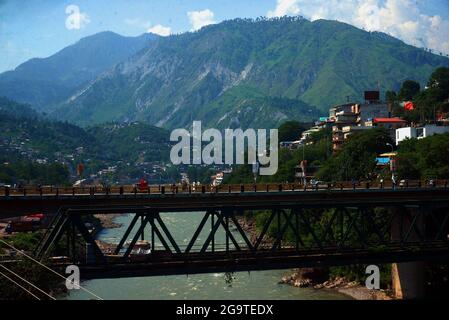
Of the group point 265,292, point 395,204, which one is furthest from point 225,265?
point 265,292

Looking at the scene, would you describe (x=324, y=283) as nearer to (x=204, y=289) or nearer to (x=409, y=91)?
(x=204, y=289)

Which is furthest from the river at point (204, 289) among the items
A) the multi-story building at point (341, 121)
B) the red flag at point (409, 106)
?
the red flag at point (409, 106)

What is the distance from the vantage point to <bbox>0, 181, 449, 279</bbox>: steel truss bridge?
29.8m

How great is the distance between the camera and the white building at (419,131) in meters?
85.4

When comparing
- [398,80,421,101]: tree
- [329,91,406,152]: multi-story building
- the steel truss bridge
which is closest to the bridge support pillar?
the steel truss bridge

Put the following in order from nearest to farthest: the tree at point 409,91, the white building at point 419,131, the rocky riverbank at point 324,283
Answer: the rocky riverbank at point 324,283 → the white building at point 419,131 → the tree at point 409,91

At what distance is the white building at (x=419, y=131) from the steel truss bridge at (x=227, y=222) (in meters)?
41.9

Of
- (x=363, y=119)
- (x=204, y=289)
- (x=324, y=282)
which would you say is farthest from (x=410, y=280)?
(x=363, y=119)

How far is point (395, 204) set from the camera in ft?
113

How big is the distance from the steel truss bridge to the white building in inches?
1649

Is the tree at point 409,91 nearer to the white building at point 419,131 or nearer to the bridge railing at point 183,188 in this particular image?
the white building at point 419,131

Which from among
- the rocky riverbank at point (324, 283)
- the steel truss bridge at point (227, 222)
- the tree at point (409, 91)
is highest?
the tree at point (409, 91)

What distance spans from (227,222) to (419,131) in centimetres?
6311
